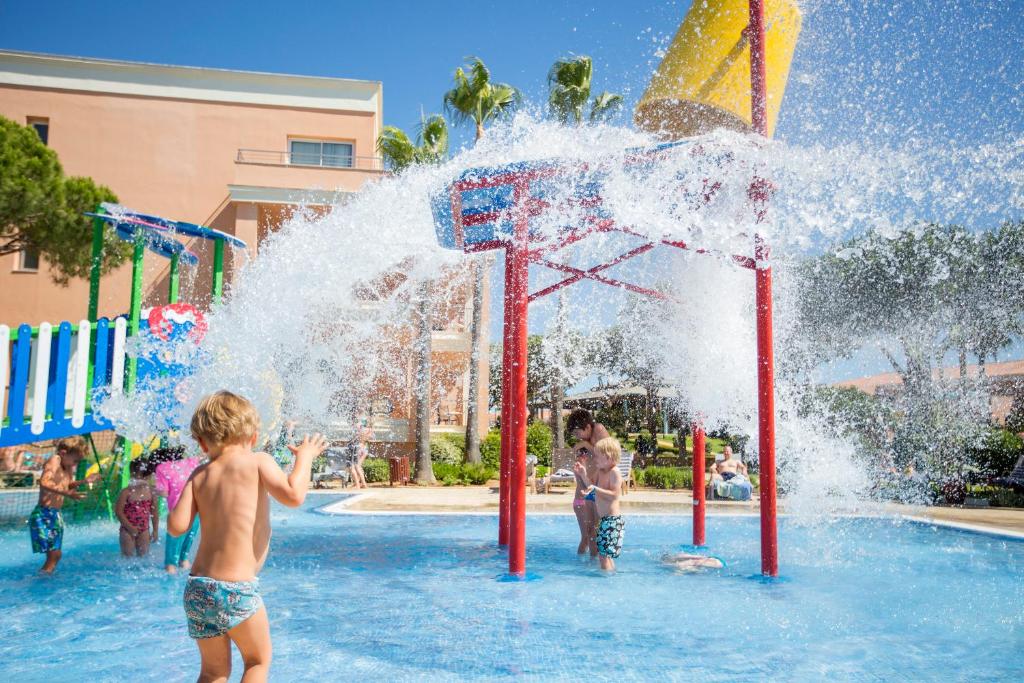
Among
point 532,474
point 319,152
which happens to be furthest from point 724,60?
point 319,152

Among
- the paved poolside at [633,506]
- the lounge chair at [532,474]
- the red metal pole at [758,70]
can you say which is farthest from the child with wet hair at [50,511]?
the lounge chair at [532,474]

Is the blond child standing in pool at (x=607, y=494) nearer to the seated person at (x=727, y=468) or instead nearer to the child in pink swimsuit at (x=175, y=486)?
the child in pink swimsuit at (x=175, y=486)

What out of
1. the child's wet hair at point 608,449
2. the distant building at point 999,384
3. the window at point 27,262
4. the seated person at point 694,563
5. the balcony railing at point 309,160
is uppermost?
the balcony railing at point 309,160

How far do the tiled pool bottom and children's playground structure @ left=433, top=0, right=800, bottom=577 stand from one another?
870mm

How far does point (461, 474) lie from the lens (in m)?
19.4

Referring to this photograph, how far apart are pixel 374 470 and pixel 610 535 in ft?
42.5

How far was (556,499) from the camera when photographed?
14844mm

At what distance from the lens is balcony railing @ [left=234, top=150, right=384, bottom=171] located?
77.3 feet

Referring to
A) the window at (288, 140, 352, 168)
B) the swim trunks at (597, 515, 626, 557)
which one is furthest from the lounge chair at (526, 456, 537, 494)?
the window at (288, 140, 352, 168)

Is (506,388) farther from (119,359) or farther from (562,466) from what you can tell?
(562,466)

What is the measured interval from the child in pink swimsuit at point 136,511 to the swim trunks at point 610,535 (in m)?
4.53

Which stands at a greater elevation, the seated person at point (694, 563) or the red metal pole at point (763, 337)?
the red metal pole at point (763, 337)

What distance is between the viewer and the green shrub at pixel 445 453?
21.5 metres

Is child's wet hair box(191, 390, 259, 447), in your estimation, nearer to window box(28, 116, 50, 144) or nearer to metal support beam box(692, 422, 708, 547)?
metal support beam box(692, 422, 708, 547)
